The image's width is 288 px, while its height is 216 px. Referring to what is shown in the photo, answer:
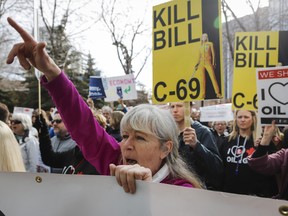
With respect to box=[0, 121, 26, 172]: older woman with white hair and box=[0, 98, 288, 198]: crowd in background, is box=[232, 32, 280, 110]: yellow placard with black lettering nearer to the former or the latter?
box=[0, 98, 288, 198]: crowd in background

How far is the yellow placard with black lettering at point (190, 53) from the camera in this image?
2791 mm

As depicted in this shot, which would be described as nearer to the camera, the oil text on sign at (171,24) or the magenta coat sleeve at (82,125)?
the magenta coat sleeve at (82,125)

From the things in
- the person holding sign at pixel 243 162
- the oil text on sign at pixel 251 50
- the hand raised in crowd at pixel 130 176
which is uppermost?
the oil text on sign at pixel 251 50

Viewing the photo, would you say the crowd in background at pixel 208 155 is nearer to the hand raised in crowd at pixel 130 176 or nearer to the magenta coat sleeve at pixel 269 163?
the magenta coat sleeve at pixel 269 163

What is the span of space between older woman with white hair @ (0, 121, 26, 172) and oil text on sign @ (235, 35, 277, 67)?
2.39 m

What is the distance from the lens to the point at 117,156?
1867 millimetres

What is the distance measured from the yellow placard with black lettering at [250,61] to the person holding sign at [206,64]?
968 millimetres

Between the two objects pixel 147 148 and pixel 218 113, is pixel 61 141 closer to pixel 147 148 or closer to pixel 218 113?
pixel 147 148

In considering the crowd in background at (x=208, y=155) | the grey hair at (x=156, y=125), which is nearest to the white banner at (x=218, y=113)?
the crowd in background at (x=208, y=155)

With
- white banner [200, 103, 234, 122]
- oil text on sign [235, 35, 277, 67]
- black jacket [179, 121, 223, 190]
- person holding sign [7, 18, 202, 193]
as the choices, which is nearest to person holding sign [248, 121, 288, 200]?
black jacket [179, 121, 223, 190]

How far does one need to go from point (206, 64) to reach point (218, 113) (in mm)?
4602

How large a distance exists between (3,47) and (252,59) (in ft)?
28.8

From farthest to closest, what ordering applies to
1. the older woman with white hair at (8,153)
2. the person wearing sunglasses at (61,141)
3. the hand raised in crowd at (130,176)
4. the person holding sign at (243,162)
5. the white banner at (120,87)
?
the white banner at (120,87) < the person wearing sunglasses at (61,141) < the person holding sign at (243,162) < the older woman with white hair at (8,153) < the hand raised in crowd at (130,176)

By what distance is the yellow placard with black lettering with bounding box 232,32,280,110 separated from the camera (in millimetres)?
3672
